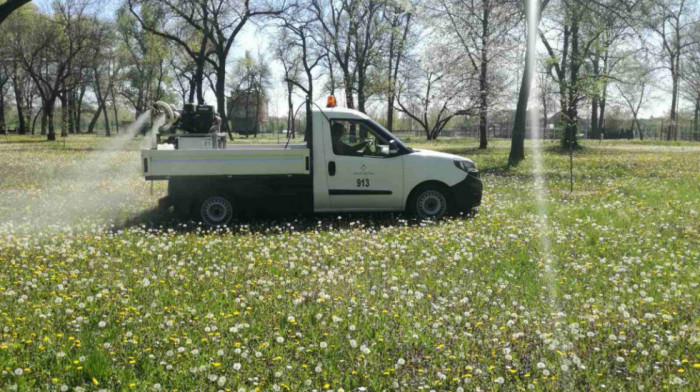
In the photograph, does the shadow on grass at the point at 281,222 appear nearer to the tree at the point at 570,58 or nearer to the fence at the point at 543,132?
the tree at the point at 570,58

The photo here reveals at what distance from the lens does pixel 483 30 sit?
3045 centimetres

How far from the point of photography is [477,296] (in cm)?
595

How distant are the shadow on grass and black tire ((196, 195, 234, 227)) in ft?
0.49

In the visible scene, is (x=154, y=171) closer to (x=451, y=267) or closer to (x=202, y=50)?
(x=451, y=267)

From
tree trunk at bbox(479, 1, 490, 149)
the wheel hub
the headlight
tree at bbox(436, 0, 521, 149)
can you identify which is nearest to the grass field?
the wheel hub

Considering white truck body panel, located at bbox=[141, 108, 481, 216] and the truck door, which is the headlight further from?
the truck door

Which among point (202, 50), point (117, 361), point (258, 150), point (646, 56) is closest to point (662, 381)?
point (117, 361)

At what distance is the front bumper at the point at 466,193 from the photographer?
34.9ft

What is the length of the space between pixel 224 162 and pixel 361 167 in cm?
241

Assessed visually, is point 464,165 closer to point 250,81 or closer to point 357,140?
point 357,140

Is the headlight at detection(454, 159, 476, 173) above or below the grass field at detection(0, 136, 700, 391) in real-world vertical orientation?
above

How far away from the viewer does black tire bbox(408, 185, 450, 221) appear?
10562 mm

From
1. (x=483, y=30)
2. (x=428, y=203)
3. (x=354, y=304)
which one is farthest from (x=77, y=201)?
(x=483, y=30)

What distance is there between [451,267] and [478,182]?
4.04 meters
